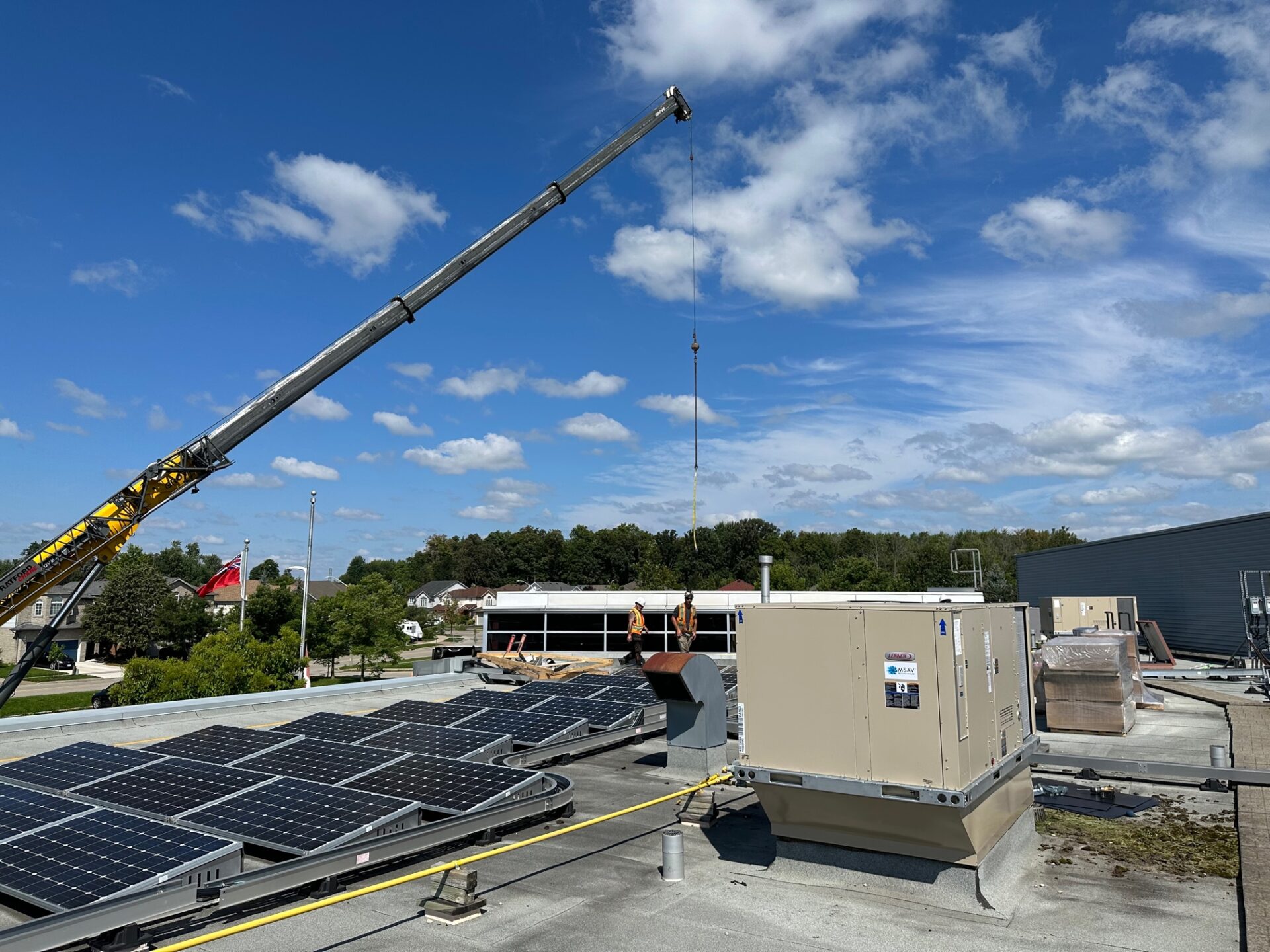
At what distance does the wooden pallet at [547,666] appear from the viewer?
2777cm

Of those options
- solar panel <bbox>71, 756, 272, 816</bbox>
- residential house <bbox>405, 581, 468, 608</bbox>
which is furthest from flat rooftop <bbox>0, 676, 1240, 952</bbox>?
residential house <bbox>405, 581, 468, 608</bbox>

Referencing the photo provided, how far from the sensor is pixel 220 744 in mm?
14250

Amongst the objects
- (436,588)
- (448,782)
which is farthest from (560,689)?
(436,588)

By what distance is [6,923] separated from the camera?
8055 mm

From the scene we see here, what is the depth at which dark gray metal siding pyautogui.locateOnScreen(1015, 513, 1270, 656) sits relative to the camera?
35.8 m

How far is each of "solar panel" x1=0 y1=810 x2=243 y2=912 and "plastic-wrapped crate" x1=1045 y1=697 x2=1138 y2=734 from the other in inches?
669

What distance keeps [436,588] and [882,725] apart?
159738mm

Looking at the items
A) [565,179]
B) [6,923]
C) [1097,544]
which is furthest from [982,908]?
[1097,544]

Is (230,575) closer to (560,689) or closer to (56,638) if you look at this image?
(560,689)

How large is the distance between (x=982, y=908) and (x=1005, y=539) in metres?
144

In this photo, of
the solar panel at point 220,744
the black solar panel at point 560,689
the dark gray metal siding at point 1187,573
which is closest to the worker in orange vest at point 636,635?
the black solar panel at point 560,689

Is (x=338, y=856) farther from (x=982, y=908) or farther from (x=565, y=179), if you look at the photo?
(x=565, y=179)

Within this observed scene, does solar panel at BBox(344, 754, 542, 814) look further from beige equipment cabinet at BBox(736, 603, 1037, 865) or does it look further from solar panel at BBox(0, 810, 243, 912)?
beige equipment cabinet at BBox(736, 603, 1037, 865)

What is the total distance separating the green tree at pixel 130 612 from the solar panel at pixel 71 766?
6986cm
